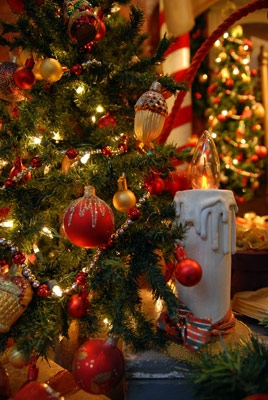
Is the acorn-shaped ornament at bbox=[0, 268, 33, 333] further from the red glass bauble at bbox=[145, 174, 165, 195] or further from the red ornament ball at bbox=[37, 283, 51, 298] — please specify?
the red glass bauble at bbox=[145, 174, 165, 195]

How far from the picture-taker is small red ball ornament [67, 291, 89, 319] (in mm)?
656

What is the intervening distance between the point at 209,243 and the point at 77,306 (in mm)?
284

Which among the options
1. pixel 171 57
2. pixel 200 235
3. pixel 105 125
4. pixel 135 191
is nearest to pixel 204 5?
pixel 171 57

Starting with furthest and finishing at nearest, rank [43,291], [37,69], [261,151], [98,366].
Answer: [261,151]
[37,69]
[43,291]
[98,366]

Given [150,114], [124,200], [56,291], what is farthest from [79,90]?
[56,291]

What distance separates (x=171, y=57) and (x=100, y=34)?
0.75 metres

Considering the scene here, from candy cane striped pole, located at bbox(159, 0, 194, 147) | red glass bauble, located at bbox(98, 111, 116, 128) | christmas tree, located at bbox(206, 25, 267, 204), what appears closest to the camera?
red glass bauble, located at bbox(98, 111, 116, 128)

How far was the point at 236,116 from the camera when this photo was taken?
1.97 meters

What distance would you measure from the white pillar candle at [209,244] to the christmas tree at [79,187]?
4cm

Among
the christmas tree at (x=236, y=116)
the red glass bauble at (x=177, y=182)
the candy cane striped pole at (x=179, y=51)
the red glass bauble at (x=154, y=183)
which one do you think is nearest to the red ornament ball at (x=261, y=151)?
the christmas tree at (x=236, y=116)

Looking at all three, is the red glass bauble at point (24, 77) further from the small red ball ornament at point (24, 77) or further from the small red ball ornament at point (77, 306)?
the small red ball ornament at point (77, 306)

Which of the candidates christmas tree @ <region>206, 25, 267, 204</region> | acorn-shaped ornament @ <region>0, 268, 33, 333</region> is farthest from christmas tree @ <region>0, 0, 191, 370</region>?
christmas tree @ <region>206, 25, 267, 204</region>

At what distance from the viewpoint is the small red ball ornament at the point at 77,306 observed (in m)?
0.66

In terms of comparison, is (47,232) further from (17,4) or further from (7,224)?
(17,4)
